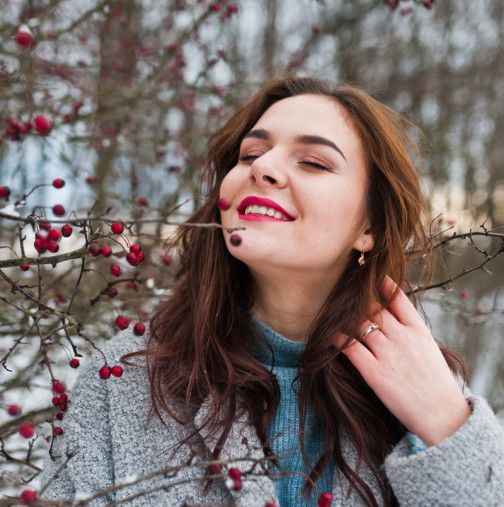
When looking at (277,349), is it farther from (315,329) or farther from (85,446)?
(85,446)

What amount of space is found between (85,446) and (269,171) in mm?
1017

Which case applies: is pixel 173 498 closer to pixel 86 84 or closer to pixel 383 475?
pixel 383 475

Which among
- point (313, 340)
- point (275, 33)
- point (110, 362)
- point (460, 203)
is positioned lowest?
point (460, 203)

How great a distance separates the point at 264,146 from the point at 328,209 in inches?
12.6

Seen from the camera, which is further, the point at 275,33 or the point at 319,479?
the point at 275,33

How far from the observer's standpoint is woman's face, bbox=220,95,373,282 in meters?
1.45

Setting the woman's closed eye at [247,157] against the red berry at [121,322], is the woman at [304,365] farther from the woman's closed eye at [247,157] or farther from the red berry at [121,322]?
the red berry at [121,322]

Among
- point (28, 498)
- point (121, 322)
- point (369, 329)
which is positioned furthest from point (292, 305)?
point (28, 498)

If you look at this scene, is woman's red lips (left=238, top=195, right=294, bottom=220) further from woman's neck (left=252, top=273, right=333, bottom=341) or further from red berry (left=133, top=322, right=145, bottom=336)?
red berry (left=133, top=322, right=145, bottom=336)

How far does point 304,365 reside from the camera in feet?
5.36

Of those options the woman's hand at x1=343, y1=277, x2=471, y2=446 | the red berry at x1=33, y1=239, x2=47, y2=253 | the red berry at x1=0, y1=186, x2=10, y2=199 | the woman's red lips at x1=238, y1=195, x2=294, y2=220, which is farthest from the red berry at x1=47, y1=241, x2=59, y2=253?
the woman's hand at x1=343, y1=277, x2=471, y2=446

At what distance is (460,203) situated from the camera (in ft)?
16.0

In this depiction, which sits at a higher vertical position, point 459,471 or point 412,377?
point 412,377

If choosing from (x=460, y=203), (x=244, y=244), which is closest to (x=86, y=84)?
(x=244, y=244)
